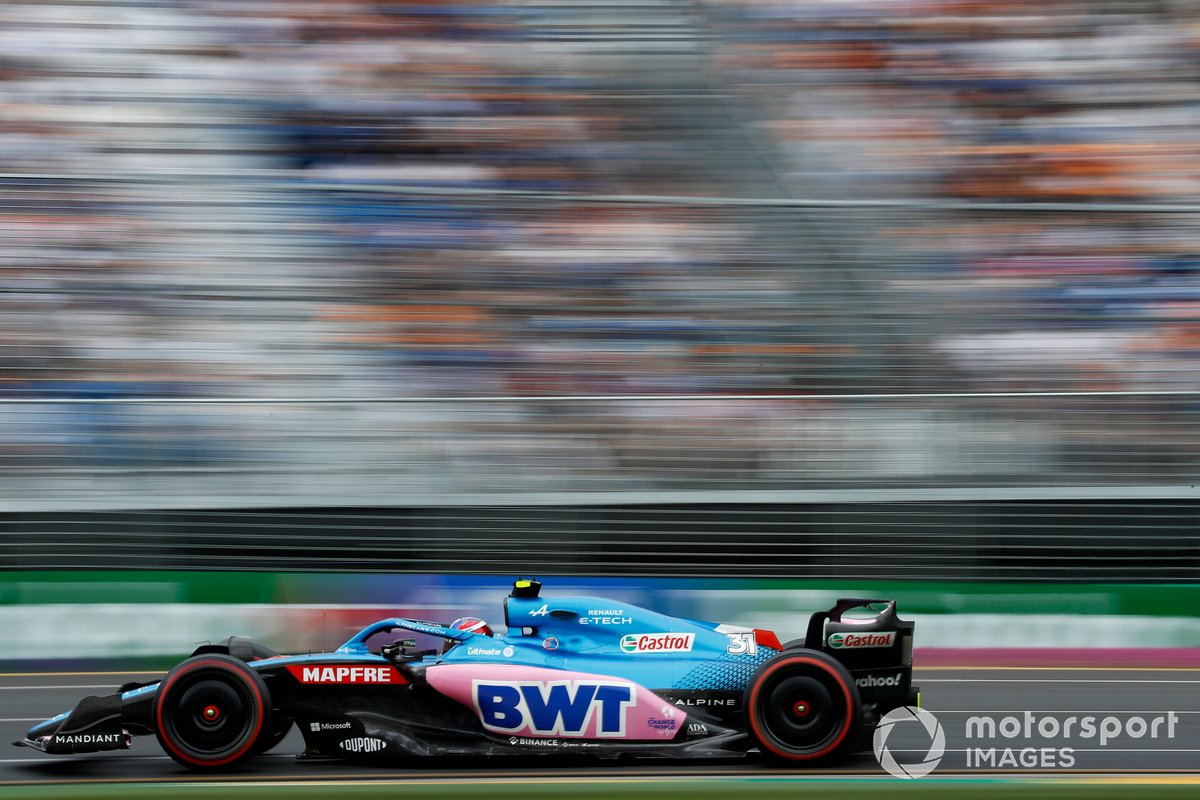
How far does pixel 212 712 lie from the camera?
5535 mm

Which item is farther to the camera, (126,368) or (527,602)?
(126,368)

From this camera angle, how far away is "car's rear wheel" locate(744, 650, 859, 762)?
5.48 meters

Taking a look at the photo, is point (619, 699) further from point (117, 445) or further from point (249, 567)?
point (117, 445)

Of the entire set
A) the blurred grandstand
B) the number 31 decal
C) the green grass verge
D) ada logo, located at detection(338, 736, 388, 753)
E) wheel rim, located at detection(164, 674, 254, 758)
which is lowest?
the green grass verge

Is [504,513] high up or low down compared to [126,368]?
down

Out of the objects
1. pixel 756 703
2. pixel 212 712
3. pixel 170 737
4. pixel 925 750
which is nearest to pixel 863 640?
pixel 756 703

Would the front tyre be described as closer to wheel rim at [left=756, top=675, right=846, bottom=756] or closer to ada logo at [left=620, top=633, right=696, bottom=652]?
ada logo at [left=620, top=633, right=696, bottom=652]

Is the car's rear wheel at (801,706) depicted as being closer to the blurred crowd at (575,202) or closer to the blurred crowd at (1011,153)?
the blurred crowd at (575,202)

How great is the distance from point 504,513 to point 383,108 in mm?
3899

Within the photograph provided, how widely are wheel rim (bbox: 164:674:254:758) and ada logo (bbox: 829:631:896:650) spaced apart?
2334mm

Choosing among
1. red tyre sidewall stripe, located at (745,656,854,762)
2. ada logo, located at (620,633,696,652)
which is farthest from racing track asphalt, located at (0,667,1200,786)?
ada logo, located at (620,633,696,652)

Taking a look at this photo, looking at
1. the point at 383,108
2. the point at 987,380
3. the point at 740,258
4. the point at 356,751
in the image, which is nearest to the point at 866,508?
the point at 987,380

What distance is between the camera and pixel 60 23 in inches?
449

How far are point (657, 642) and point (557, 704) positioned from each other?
50cm
